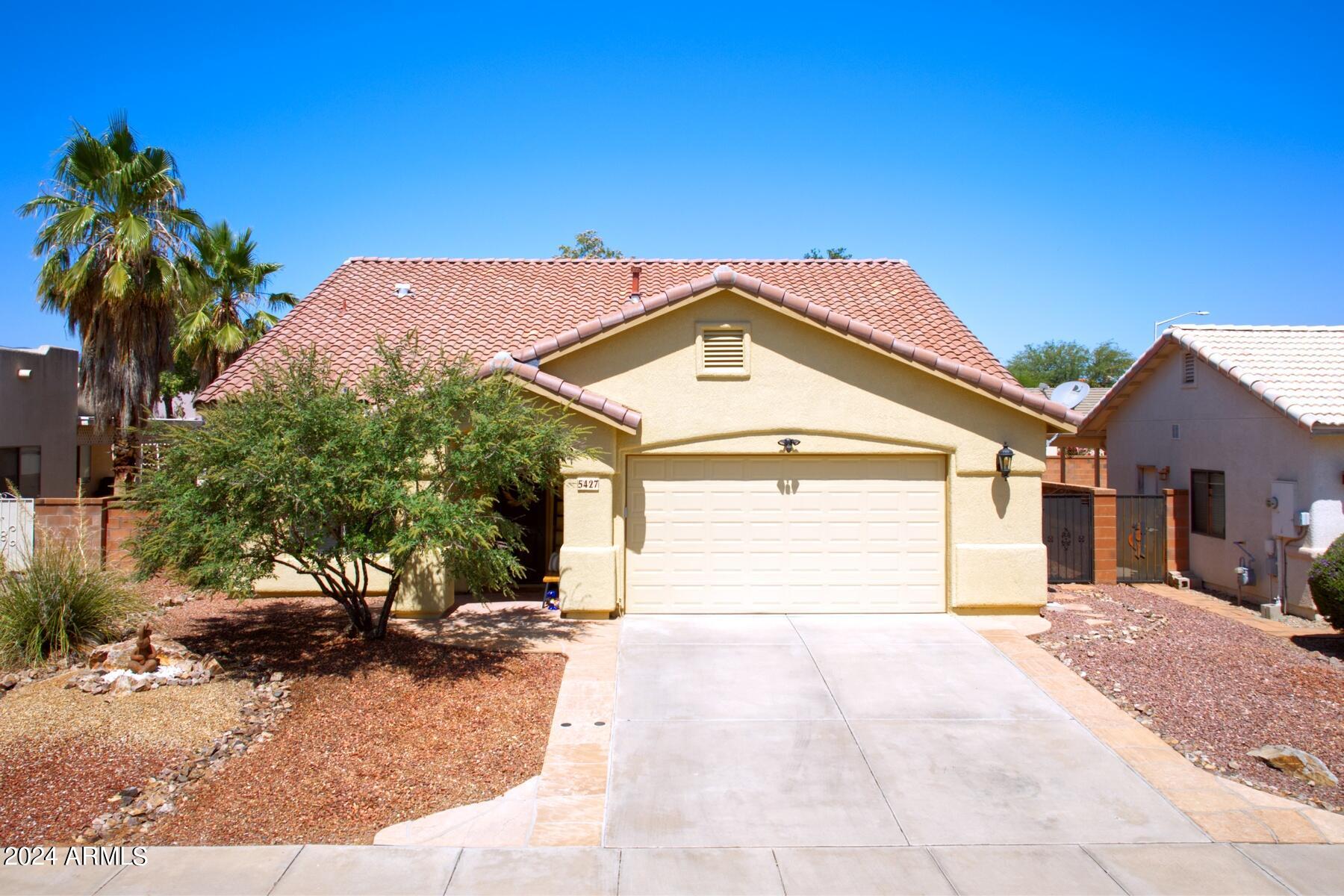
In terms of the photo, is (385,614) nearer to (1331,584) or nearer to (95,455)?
(1331,584)

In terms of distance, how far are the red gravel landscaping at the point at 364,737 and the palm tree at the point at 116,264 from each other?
447 inches

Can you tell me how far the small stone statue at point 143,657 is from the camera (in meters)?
8.62

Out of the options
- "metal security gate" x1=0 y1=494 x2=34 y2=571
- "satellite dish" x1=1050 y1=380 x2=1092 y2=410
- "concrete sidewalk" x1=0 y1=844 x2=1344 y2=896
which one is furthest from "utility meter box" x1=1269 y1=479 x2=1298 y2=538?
"metal security gate" x1=0 y1=494 x2=34 y2=571

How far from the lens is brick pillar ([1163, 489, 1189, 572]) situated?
16.7 metres

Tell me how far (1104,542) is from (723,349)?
8.08 metres

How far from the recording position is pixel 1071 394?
52.6 ft

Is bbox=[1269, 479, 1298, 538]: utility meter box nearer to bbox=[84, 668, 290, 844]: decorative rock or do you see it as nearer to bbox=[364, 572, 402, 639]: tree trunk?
bbox=[364, 572, 402, 639]: tree trunk

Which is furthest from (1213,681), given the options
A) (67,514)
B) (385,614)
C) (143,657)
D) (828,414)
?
(67,514)

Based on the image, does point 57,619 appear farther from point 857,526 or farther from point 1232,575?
point 1232,575

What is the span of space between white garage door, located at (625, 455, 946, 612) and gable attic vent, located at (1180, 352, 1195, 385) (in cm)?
761

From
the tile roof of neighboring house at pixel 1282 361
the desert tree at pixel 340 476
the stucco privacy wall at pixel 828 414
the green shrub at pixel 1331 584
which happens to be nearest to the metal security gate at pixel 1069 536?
the tile roof of neighboring house at pixel 1282 361

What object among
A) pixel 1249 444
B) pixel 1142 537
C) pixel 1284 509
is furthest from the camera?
pixel 1142 537

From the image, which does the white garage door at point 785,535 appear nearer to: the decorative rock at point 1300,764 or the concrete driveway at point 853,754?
the concrete driveway at point 853,754

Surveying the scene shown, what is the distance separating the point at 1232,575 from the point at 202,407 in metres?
16.6
